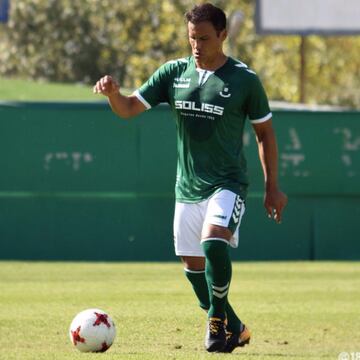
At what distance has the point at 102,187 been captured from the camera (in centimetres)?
1842

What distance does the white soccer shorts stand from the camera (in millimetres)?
9070

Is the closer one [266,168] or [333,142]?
[266,168]

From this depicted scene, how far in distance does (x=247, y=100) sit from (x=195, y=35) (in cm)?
57

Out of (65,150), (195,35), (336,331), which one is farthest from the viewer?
(65,150)

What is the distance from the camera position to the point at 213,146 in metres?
9.14

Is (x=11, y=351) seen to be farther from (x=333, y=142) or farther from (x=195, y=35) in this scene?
(x=333, y=142)

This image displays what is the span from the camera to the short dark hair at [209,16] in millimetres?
9016

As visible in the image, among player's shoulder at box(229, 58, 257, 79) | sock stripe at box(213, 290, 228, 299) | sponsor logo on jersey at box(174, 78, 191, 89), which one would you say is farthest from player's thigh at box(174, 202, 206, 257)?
player's shoulder at box(229, 58, 257, 79)

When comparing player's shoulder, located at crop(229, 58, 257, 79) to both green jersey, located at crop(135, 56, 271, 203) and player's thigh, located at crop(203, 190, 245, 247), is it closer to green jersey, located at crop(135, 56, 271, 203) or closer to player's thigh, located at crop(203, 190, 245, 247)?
green jersey, located at crop(135, 56, 271, 203)

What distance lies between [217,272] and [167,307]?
3.27m

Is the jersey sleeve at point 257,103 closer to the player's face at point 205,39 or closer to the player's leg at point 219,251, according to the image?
the player's face at point 205,39

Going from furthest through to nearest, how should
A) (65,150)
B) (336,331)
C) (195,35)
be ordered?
(65,150), (336,331), (195,35)

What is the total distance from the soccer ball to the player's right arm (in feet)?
4.58

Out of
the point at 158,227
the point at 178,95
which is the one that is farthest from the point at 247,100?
the point at 158,227
